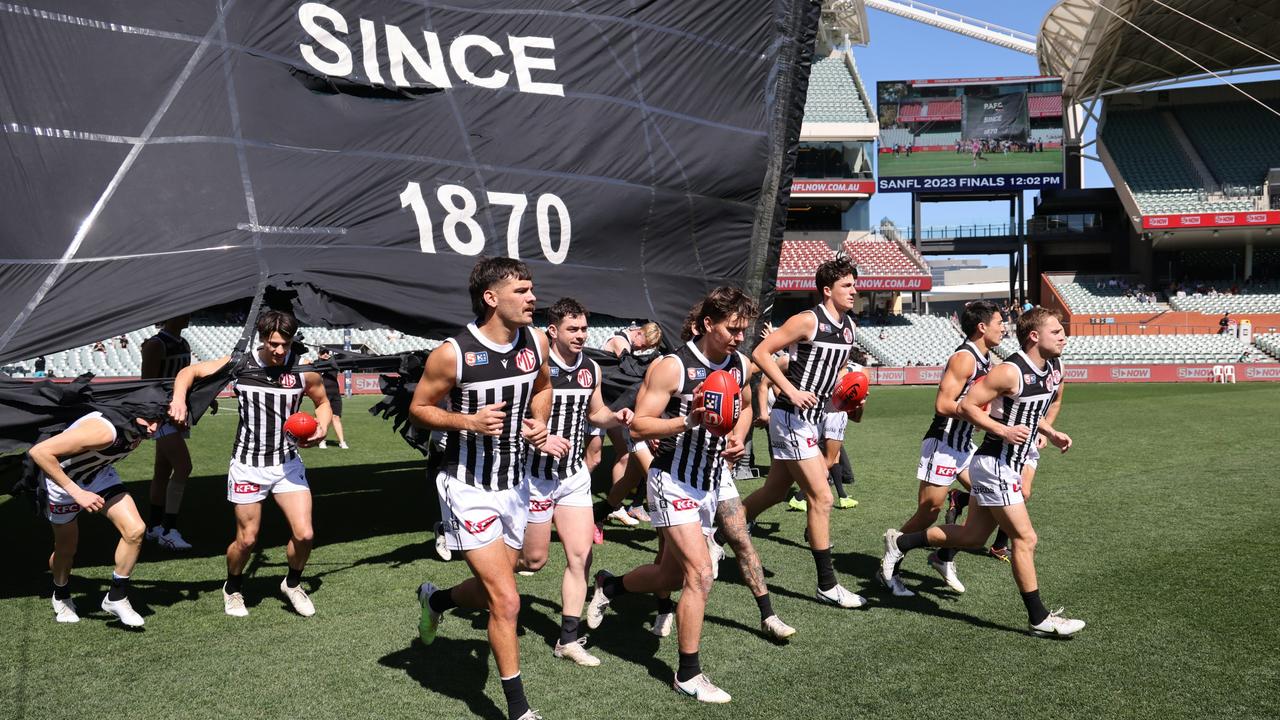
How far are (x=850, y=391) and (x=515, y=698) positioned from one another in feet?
10.6

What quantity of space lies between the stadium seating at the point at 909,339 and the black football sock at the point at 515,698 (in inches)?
1327

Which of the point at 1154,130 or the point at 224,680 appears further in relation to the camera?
the point at 1154,130

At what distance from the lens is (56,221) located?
253 inches

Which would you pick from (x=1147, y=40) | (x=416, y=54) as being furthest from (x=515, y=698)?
(x=1147, y=40)

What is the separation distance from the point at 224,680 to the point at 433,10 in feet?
18.7

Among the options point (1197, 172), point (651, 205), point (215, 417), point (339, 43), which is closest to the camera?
point (339, 43)

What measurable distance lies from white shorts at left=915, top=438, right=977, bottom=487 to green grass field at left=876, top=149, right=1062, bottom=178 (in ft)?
153

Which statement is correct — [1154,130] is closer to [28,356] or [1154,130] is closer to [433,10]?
[433,10]

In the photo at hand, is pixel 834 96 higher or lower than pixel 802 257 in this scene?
higher

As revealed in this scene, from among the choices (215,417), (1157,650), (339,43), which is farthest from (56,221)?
(215,417)

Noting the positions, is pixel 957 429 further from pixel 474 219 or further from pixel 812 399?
pixel 474 219

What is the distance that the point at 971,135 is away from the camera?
51.9m

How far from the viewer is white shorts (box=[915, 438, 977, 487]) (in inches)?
264

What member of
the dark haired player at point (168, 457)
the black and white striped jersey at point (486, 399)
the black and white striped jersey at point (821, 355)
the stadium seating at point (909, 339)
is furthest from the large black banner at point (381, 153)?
the stadium seating at point (909, 339)
